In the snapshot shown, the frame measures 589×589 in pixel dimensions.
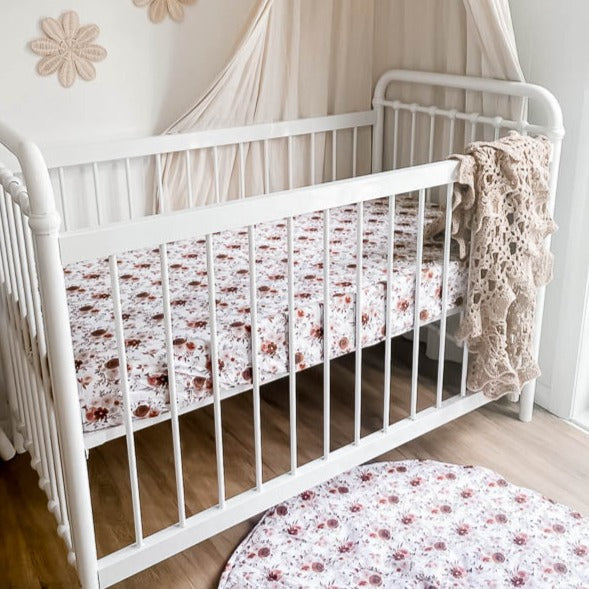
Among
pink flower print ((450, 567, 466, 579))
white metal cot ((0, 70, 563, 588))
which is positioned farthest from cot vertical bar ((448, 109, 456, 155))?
pink flower print ((450, 567, 466, 579))

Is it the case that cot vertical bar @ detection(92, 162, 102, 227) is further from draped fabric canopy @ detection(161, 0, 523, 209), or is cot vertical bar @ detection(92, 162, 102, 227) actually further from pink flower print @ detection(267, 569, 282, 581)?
pink flower print @ detection(267, 569, 282, 581)

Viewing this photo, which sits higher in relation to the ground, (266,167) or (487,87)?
(487,87)

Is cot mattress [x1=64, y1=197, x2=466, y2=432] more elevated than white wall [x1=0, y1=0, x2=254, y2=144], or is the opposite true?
white wall [x1=0, y1=0, x2=254, y2=144]

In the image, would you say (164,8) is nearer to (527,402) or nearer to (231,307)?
(231,307)

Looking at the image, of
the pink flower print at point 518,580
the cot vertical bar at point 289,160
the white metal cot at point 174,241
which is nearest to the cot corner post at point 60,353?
the white metal cot at point 174,241

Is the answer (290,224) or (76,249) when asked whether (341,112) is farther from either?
(76,249)

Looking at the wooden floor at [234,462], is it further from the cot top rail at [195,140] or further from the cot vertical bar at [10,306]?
the cot top rail at [195,140]

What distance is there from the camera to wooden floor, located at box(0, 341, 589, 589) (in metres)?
1.92

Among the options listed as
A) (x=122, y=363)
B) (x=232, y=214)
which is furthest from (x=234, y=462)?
(x=232, y=214)

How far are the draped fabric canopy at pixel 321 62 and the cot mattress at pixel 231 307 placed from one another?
263 mm

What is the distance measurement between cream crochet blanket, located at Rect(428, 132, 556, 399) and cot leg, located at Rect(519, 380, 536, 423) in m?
0.19

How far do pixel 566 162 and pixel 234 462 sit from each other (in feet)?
4.42

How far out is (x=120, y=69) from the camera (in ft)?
7.69

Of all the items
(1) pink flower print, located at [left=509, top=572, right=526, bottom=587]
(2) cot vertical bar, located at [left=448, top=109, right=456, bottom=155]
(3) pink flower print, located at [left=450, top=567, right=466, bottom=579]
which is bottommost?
(1) pink flower print, located at [left=509, top=572, right=526, bottom=587]
